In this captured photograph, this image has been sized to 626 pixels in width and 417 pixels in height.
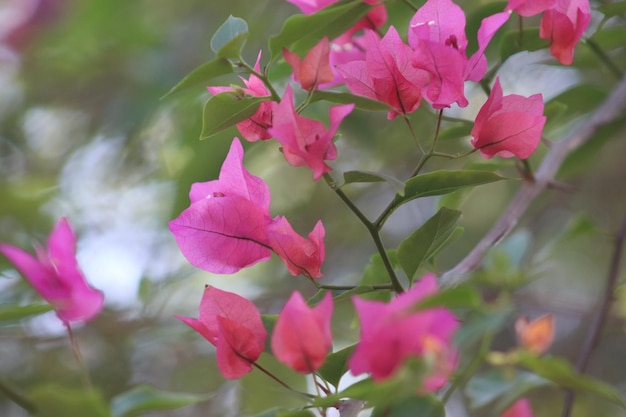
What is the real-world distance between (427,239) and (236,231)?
137 mm

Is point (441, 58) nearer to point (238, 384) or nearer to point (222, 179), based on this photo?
point (222, 179)

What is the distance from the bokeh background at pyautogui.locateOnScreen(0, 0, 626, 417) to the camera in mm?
1439

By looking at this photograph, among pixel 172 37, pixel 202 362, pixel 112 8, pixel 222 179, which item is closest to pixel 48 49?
pixel 112 8

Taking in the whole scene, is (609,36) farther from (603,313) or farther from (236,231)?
(236,231)

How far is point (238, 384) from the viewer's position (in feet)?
4.94

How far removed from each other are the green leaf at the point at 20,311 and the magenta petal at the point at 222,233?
0.11m

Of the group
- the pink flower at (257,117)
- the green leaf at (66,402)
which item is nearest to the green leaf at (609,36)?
the pink flower at (257,117)

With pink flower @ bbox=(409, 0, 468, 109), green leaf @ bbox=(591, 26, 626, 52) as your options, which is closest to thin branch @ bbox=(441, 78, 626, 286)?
green leaf @ bbox=(591, 26, 626, 52)

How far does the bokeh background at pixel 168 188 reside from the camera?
56.7 inches

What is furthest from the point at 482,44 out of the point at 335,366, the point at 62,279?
A: the point at 62,279

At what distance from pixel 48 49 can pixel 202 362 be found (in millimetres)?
789

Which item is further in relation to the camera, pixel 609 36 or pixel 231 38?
pixel 609 36

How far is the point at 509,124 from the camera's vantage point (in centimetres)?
53

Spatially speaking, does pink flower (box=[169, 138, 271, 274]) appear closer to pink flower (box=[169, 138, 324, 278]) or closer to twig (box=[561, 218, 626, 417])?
pink flower (box=[169, 138, 324, 278])
